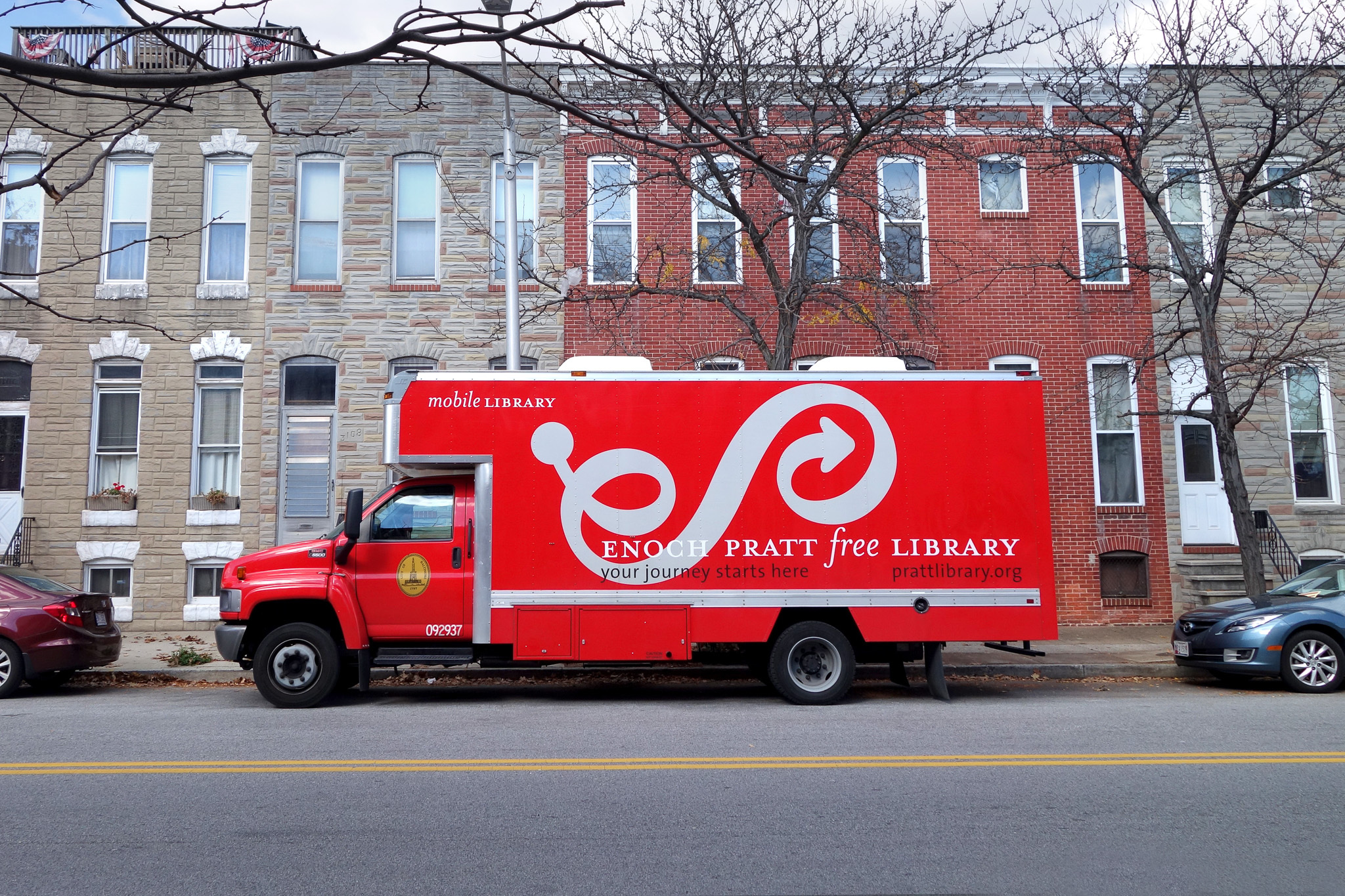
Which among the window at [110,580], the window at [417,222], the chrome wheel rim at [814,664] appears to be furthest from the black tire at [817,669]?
the window at [110,580]

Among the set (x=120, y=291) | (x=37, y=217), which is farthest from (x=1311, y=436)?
(x=37, y=217)

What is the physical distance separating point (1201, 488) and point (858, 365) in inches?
379

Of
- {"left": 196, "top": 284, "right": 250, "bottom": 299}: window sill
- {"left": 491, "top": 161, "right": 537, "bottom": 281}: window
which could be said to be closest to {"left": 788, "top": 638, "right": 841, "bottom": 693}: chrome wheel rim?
{"left": 491, "top": 161, "right": 537, "bottom": 281}: window

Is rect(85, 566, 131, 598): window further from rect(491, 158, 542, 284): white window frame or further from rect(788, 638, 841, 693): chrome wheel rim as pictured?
rect(788, 638, 841, 693): chrome wheel rim

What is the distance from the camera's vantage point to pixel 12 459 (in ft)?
53.6

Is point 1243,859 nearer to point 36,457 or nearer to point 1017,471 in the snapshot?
point 1017,471

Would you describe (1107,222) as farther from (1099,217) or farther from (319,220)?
(319,220)

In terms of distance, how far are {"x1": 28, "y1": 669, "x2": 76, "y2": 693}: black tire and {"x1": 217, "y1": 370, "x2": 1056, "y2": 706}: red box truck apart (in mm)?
3343

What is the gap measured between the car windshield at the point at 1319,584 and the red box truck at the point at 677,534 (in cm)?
358

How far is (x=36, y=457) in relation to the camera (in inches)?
639

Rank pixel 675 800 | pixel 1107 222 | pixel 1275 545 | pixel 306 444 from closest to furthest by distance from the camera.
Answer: pixel 675 800, pixel 1275 545, pixel 306 444, pixel 1107 222

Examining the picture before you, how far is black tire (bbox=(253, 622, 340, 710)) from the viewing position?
379 inches

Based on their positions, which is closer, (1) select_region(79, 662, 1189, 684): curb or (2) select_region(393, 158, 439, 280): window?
(1) select_region(79, 662, 1189, 684): curb

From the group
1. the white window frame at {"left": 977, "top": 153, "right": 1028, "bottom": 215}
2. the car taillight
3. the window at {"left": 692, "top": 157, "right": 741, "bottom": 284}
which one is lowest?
the car taillight
